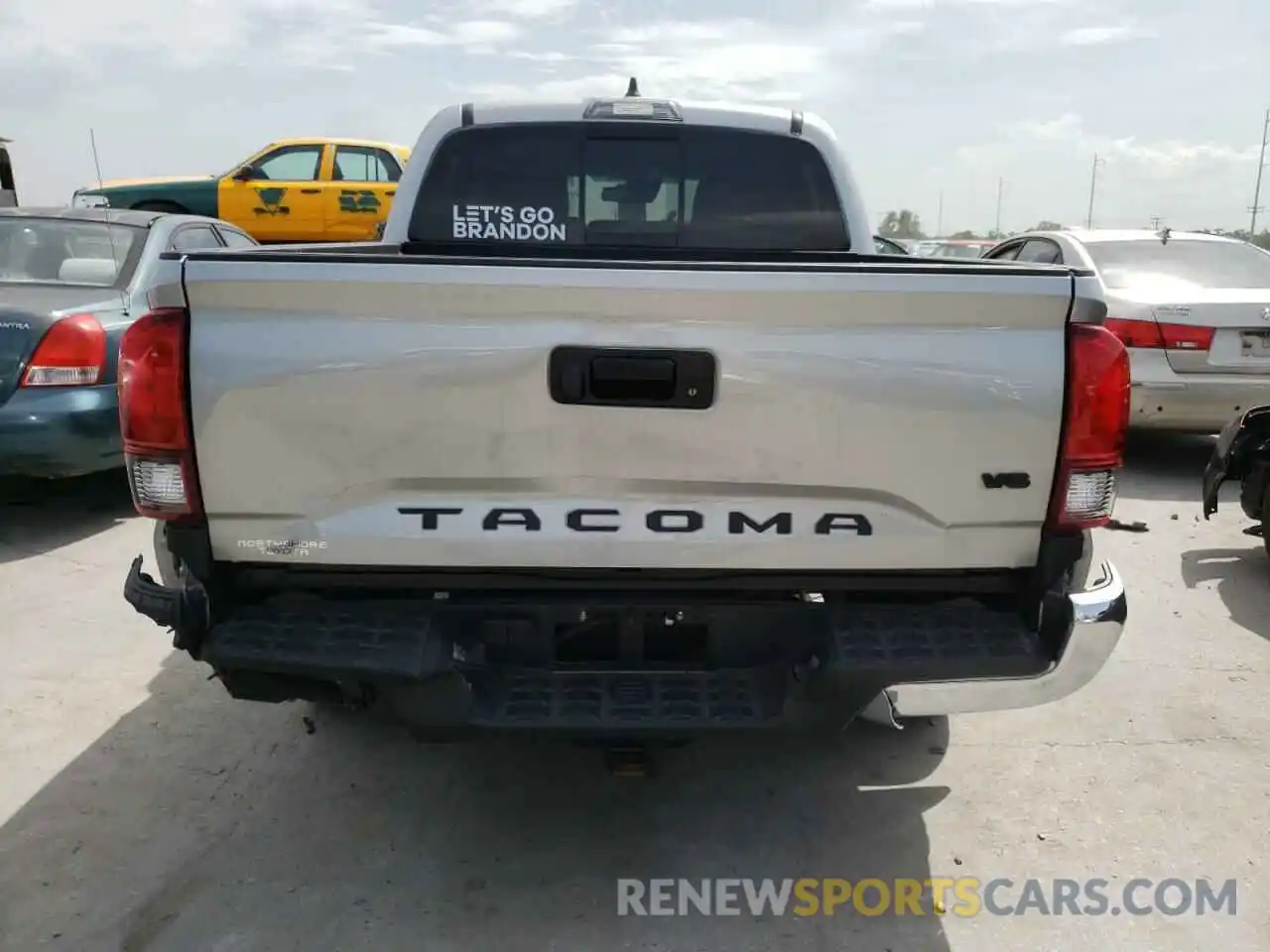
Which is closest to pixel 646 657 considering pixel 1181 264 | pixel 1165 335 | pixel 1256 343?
pixel 1165 335

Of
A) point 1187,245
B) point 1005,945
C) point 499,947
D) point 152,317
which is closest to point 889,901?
point 1005,945

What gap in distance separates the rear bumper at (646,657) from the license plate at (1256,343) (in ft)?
17.4

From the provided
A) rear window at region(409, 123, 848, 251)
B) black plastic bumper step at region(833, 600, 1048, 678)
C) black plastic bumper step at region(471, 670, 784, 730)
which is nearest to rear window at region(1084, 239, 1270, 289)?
rear window at region(409, 123, 848, 251)

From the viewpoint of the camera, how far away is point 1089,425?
7.16 ft

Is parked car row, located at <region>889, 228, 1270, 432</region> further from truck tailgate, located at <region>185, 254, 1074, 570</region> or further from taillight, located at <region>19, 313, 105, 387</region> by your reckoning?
taillight, located at <region>19, 313, 105, 387</region>

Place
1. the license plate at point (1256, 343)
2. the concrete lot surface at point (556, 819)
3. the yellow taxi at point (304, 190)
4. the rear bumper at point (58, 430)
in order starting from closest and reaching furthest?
the concrete lot surface at point (556, 819)
the rear bumper at point (58, 430)
the license plate at point (1256, 343)
the yellow taxi at point (304, 190)

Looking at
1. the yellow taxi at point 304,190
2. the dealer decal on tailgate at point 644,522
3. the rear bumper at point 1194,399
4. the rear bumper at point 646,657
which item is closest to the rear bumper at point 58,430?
the rear bumper at point 646,657

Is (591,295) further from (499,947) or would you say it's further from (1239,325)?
(1239,325)

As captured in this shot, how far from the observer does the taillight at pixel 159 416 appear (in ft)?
6.97

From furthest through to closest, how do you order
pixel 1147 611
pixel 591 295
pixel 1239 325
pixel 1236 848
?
pixel 1239 325, pixel 1147 611, pixel 1236 848, pixel 591 295

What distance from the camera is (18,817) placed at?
2857mm

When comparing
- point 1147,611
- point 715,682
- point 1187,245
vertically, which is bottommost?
point 1147,611

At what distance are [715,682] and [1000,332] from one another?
1057 millimetres

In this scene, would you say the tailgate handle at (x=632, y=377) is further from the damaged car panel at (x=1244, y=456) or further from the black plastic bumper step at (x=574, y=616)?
the damaged car panel at (x=1244, y=456)
